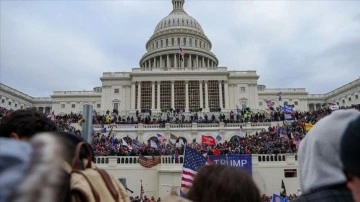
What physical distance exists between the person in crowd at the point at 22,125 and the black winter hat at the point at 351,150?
8.77 feet

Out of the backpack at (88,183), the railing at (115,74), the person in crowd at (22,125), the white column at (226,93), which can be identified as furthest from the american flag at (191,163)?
the railing at (115,74)

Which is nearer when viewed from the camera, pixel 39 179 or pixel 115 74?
Result: pixel 39 179

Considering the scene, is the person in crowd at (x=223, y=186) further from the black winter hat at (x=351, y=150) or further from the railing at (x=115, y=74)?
the railing at (x=115, y=74)

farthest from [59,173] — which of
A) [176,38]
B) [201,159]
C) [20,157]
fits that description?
[176,38]

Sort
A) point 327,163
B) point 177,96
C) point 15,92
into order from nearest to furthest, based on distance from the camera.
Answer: point 327,163 < point 177,96 < point 15,92

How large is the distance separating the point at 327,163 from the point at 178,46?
302 ft

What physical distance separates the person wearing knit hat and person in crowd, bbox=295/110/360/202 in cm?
59

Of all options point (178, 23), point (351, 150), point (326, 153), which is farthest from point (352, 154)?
point (178, 23)

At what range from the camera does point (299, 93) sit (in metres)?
97.9

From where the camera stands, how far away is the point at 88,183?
2.59 meters

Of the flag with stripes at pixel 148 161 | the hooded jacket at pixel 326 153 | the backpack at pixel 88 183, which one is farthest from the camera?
the flag with stripes at pixel 148 161

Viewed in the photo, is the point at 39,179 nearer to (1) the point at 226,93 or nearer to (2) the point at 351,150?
(2) the point at 351,150

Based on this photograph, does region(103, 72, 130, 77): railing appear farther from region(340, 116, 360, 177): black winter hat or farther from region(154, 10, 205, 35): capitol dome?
region(340, 116, 360, 177): black winter hat

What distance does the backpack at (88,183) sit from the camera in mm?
2488
